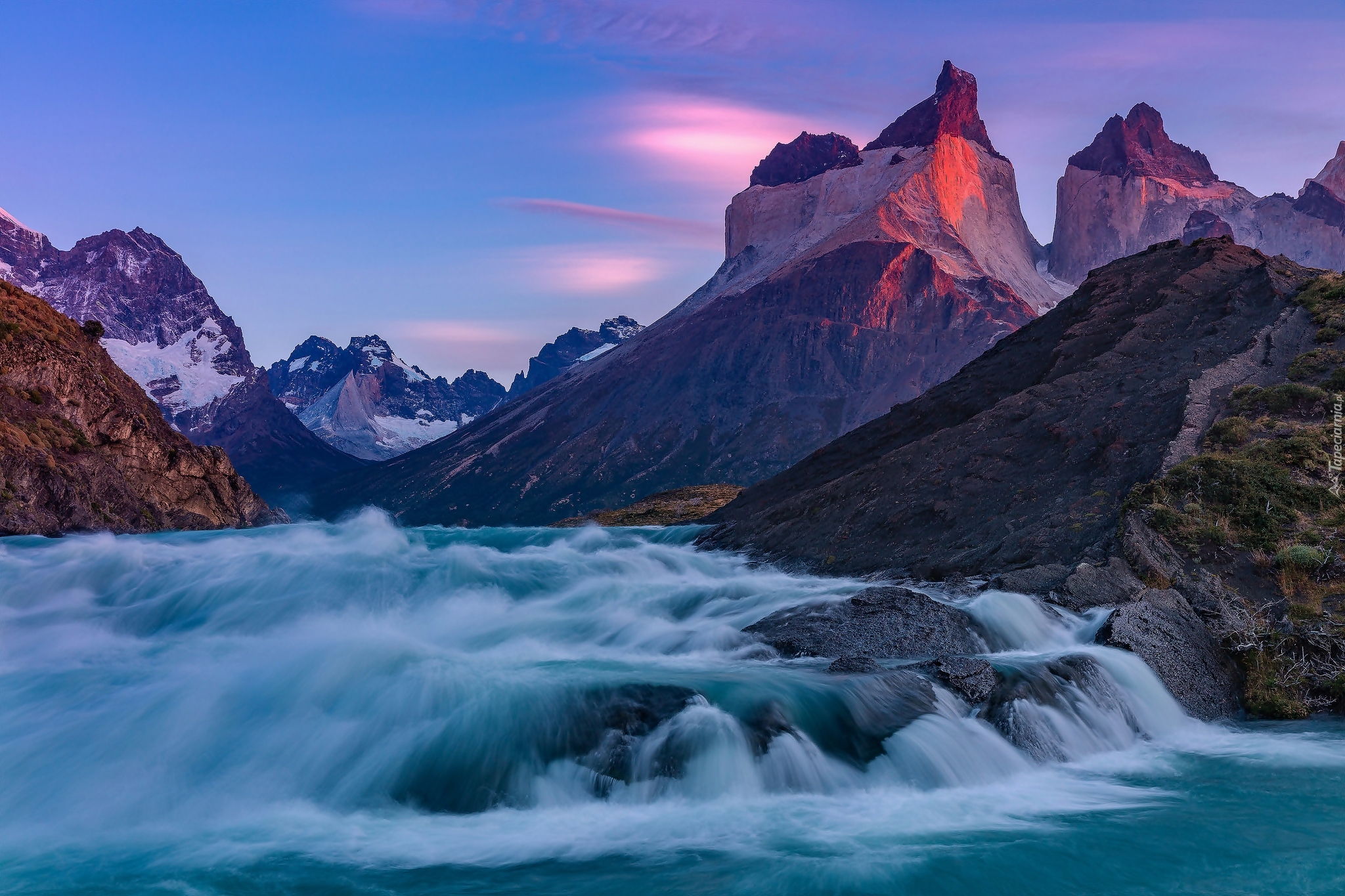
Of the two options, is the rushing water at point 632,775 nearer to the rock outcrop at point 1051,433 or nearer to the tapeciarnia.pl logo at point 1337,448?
the rock outcrop at point 1051,433

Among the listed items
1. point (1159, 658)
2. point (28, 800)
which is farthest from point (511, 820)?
point (1159, 658)

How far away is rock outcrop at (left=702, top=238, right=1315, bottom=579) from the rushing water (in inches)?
342

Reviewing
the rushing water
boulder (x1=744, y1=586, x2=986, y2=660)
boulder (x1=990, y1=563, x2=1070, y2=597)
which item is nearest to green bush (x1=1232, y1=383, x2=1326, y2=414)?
boulder (x1=990, y1=563, x2=1070, y2=597)

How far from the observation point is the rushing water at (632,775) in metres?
12.5

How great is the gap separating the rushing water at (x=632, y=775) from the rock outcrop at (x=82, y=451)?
110ft

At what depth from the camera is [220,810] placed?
14.9 meters

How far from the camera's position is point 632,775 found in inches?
599

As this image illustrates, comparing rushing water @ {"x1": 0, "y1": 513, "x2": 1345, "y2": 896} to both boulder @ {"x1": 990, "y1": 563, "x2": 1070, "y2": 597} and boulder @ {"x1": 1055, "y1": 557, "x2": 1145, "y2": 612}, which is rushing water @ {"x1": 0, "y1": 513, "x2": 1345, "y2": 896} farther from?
boulder @ {"x1": 990, "y1": 563, "x2": 1070, "y2": 597}

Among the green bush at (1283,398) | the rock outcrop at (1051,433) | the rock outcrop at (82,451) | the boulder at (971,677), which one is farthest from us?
the rock outcrop at (82,451)

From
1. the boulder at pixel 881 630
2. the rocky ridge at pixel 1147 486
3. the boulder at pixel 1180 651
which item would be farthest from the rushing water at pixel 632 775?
the rocky ridge at pixel 1147 486

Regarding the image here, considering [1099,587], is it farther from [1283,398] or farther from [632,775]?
[632,775]

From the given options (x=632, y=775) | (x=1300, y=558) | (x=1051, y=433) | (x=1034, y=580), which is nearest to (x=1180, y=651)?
(x=1034, y=580)

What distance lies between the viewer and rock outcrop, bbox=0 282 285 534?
171ft

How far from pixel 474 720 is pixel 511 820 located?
292 cm
